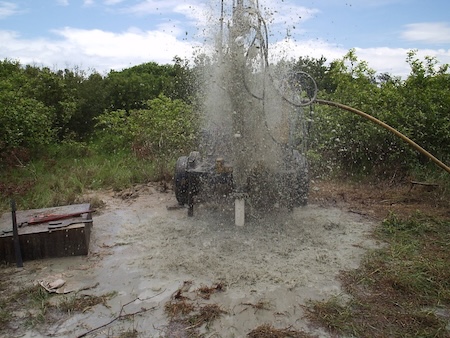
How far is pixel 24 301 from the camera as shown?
386 cm

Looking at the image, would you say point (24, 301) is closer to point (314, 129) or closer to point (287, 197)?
point (287, 197)

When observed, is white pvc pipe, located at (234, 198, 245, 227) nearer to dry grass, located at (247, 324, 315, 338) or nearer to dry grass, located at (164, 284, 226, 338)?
dry grass, located at (164, 284, 226, 338)

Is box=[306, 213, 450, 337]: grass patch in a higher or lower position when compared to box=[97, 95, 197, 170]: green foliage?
lower

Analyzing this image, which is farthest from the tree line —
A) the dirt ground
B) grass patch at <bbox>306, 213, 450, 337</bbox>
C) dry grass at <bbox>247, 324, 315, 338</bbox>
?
dry grass at <bbox>247, 324, 315, 338</bbox>

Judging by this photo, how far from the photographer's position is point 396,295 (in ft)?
12.5

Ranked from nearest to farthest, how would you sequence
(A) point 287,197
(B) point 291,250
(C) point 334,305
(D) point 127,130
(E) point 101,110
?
1. (C) point 334,305
2. (B) point 291,250
3. (A) point 287,197
4. (D) point 127,130
5. (E) point 101,110

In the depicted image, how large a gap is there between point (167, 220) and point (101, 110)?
778 cm

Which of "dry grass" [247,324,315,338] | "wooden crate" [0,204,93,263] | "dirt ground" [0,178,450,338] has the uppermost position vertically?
"wooden crate" [0,204,93,263]

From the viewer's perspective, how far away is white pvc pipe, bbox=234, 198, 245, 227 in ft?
17.9

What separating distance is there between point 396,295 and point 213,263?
1.81m

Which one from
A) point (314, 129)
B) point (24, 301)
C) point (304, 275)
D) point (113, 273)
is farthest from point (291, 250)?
point (314, 129)

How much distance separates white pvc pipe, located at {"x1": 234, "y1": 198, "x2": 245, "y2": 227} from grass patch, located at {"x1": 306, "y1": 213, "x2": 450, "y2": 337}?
1615mm

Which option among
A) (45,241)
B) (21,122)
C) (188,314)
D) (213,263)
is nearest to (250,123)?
(213,263)

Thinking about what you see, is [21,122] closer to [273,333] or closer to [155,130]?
[155,130]
